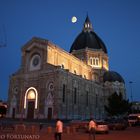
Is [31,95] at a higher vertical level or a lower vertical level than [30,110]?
higher

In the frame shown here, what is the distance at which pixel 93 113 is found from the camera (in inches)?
2143

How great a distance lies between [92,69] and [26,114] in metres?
26.5

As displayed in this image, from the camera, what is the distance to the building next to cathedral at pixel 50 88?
41969mm

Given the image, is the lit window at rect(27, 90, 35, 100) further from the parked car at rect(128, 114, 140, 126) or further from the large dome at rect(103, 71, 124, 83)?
the large dome at rect(103, 71, 124, 83)

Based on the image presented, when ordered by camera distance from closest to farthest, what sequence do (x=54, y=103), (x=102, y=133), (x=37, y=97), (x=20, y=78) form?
(x=102, y=133) → (x=54, y=103) → (x=37, y=97) → (x=20, y=78)

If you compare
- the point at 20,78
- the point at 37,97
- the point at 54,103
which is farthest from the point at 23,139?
the point at 20,78

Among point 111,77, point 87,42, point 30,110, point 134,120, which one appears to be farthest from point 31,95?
point 87,42

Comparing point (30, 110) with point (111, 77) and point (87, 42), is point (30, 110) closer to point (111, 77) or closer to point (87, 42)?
point (111, 77)

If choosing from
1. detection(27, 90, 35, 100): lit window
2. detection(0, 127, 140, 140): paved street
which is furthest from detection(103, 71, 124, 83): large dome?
detection(0, 127, 140, 140): paved street

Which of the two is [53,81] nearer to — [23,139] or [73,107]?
[73,107]

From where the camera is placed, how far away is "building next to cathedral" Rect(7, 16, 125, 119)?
42.0 meters

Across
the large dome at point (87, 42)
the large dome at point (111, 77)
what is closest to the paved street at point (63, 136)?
the large dome at point (111, 77)

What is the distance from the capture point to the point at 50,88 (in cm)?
4291

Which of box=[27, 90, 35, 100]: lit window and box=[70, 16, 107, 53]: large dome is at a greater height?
box=[70, 16, 107, 53]: large dome
